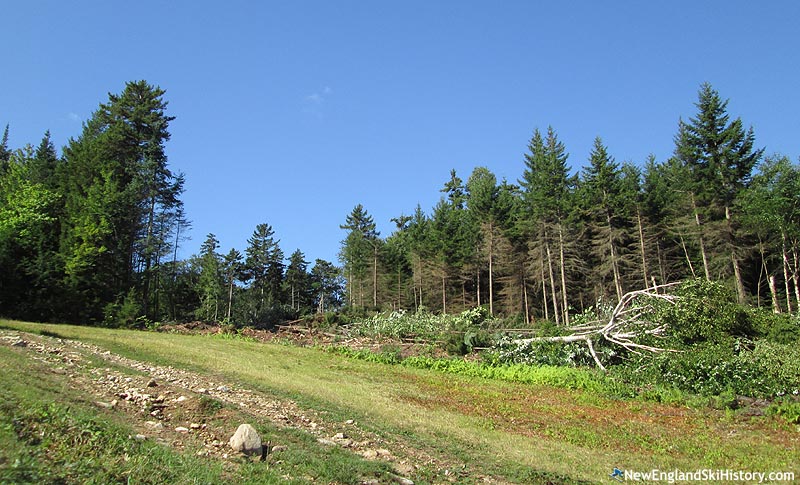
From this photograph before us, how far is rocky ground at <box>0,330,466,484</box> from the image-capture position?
6.52 meters

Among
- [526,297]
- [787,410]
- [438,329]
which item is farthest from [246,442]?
[526,297]

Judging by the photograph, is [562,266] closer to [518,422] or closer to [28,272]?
[518,422]

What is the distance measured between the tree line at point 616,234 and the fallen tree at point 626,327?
826 centimetres

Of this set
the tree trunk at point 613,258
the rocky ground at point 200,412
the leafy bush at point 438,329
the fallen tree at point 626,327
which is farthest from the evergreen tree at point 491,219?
the rocky ground at point 200,412

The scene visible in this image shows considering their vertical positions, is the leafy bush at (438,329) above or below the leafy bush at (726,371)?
above

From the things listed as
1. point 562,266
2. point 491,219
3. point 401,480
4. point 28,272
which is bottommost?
point 401,480

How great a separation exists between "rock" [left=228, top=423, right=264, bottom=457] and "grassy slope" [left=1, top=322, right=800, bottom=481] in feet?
9.41

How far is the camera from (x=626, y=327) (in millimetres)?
18188

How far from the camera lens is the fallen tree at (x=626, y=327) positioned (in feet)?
55.1

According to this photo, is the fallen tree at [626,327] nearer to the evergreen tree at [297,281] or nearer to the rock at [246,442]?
the rock at [246,442]

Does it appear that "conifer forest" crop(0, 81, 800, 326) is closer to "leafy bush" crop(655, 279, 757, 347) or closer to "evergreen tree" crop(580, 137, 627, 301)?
"evergreen tree" crop(580, 137, 627, 301)

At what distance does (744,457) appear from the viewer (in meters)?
8.22

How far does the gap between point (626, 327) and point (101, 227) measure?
27123 millimetres

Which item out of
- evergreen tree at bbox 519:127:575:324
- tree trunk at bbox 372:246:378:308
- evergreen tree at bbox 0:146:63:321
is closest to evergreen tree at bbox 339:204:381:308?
tree trunk at bbox 372:246:378:308
